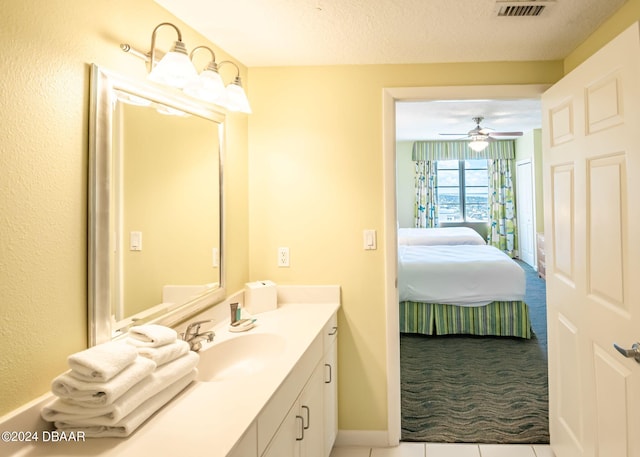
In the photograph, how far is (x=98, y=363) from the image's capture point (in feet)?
3.17

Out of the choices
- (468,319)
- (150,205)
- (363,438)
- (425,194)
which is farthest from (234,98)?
(425,194)

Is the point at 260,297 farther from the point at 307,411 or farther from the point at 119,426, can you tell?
the point at 119,426

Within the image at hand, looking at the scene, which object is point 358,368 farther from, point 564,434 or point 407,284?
point 407,284

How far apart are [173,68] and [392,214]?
1.39m

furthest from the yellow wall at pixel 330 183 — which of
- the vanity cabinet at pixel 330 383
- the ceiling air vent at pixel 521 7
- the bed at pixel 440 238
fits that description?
the bed at pixel 440 238

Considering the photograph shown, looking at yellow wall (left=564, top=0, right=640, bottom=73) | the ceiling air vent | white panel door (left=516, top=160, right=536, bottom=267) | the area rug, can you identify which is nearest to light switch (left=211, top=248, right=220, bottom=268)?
the area rug

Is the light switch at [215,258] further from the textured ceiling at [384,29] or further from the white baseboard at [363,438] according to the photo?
the white baseboard at [363,438]

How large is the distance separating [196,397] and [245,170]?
1.46 meters

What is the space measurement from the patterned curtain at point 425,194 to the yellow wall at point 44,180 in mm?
7540

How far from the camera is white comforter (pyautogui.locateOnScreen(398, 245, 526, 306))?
400cm

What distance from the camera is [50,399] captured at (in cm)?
103

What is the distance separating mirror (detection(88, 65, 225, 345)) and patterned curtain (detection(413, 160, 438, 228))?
6803 mm

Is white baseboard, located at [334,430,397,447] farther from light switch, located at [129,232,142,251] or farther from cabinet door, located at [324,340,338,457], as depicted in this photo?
light switch, located at [129,232,142,251]

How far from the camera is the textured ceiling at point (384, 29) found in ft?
5.42
